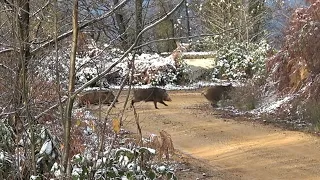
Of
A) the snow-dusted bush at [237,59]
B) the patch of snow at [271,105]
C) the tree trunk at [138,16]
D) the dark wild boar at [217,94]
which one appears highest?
the snow-dusted bush at [237,59]

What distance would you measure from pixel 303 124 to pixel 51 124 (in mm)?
6963

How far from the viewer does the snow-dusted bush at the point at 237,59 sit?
19819 millimetres

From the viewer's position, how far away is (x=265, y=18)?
2444cm

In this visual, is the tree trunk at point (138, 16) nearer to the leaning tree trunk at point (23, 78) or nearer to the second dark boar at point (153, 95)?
the leaning tree trunk at point (23, 78)

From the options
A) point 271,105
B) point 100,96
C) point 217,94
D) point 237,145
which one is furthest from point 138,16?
point 217,94

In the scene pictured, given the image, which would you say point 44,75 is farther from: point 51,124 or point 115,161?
point 115,161

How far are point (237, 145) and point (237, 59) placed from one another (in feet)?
37.6

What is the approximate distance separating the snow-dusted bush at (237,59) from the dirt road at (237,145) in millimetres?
6473

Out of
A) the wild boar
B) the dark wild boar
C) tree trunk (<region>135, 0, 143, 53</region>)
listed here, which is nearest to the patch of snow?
the dark wild boar

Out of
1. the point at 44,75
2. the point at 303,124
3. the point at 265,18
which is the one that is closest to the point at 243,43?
the point at 265,18

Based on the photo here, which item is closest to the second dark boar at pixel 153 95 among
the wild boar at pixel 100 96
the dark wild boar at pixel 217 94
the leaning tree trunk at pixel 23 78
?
the dark wild boar at pixel 217 94

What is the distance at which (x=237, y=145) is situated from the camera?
9305 mm

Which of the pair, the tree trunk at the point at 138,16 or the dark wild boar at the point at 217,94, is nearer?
the tree trunk at the point at 138,16

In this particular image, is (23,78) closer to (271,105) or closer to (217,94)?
(271,105)
